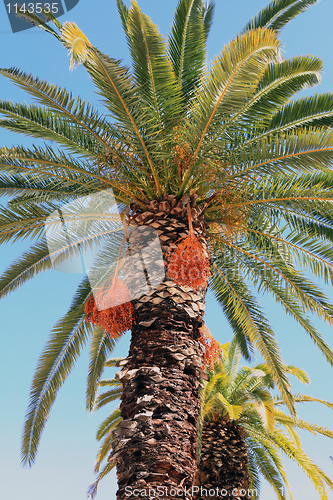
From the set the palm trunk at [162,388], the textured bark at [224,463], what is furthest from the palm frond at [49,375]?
the textured bark at [224,463]

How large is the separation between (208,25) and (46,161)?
4.70 metres

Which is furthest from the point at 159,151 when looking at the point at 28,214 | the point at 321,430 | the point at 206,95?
the point at 321,430

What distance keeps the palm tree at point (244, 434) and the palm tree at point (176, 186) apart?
4473 millimetres

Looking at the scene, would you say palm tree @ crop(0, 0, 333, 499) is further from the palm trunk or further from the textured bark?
the textured bark

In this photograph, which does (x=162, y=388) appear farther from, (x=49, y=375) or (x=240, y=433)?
(x=240, y=433)

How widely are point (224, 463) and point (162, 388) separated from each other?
845cm

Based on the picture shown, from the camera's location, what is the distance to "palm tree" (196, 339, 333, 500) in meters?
11.4

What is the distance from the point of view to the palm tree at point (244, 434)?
37.4 ft

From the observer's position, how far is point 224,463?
11.9m

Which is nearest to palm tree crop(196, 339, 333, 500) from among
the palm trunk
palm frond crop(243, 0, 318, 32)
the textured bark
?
the textured bark

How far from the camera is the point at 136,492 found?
4.11 meters

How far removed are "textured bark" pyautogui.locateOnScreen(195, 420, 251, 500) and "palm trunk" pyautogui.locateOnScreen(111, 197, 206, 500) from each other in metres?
7.68

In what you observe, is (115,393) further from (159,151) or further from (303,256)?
(159,151)

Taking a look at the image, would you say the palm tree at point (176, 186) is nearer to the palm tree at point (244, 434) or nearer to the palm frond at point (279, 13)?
the palm frond at point (279, 13)
